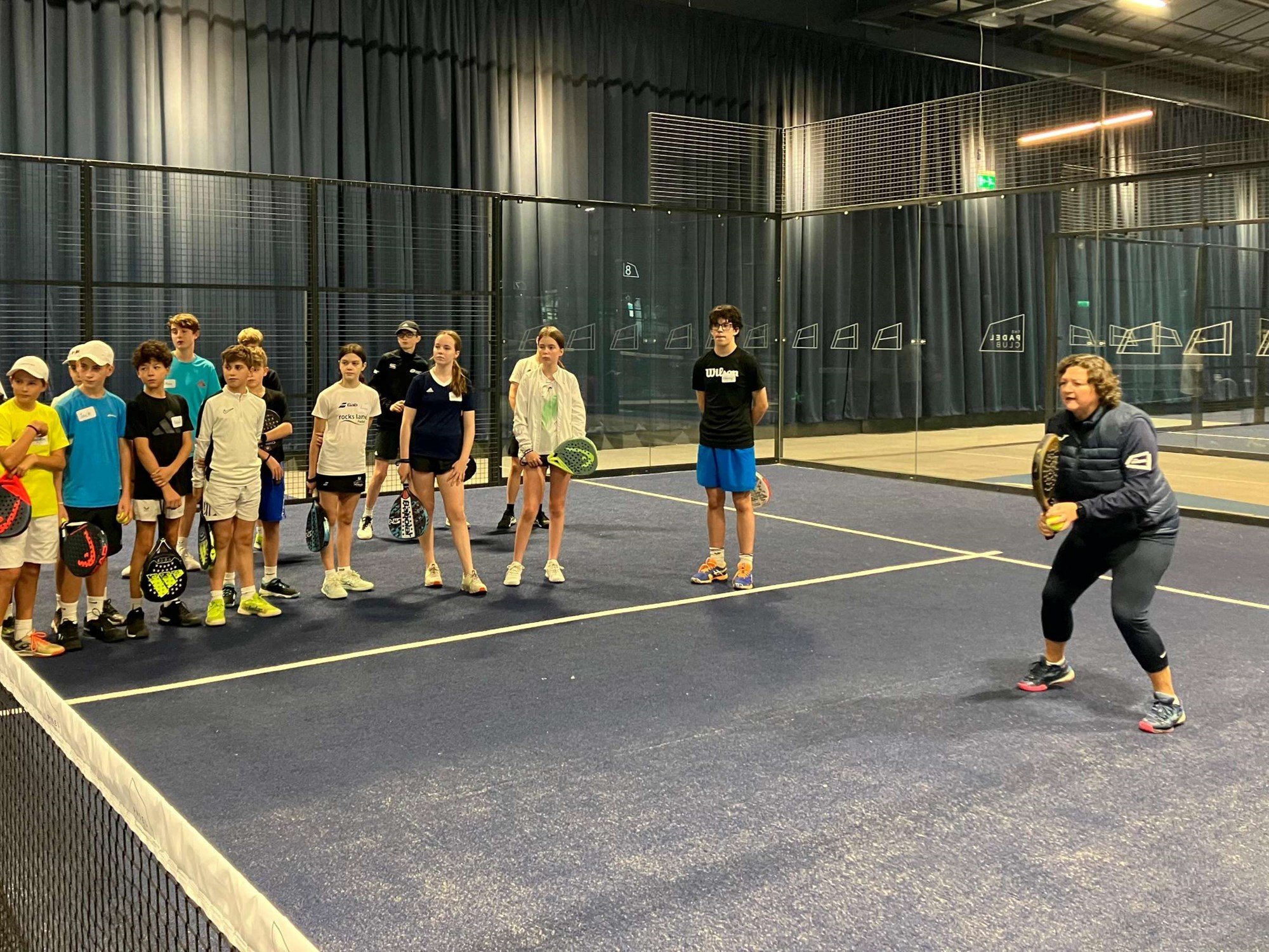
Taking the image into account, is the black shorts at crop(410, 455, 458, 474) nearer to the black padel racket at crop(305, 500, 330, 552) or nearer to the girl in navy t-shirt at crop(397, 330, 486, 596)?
the girl in navy t-shirt at crop(397, 330, 486, 596)

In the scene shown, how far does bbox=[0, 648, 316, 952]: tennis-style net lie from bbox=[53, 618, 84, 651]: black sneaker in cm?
245

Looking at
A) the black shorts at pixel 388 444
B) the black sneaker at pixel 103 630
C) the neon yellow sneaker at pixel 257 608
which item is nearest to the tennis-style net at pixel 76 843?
the black sneaker at pixel 103 630

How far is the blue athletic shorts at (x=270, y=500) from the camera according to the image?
6.73m

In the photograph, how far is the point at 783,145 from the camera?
13203 mm

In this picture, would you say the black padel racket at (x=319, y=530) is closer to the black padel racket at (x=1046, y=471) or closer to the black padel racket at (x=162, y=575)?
the black padel racket at (x=162, y=575)

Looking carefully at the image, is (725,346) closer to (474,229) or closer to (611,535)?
(611,535)

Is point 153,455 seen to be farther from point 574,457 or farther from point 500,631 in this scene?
point 574,457

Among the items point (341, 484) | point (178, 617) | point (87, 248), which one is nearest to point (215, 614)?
point (178, 617)

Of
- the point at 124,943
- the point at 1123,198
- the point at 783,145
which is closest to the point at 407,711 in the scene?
the point at 124,943

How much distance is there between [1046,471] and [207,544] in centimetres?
397

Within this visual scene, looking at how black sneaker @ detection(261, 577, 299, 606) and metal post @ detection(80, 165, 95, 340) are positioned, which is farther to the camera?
metal post @ detection(80, 165, 95, 340)

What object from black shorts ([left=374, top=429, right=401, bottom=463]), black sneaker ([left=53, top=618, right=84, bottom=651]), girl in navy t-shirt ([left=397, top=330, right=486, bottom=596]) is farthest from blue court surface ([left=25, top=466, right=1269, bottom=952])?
black shorts ([left=374, top=429, right=401, bottom=463])

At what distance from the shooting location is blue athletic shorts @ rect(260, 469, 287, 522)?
673 cm

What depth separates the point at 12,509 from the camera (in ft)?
16.8
